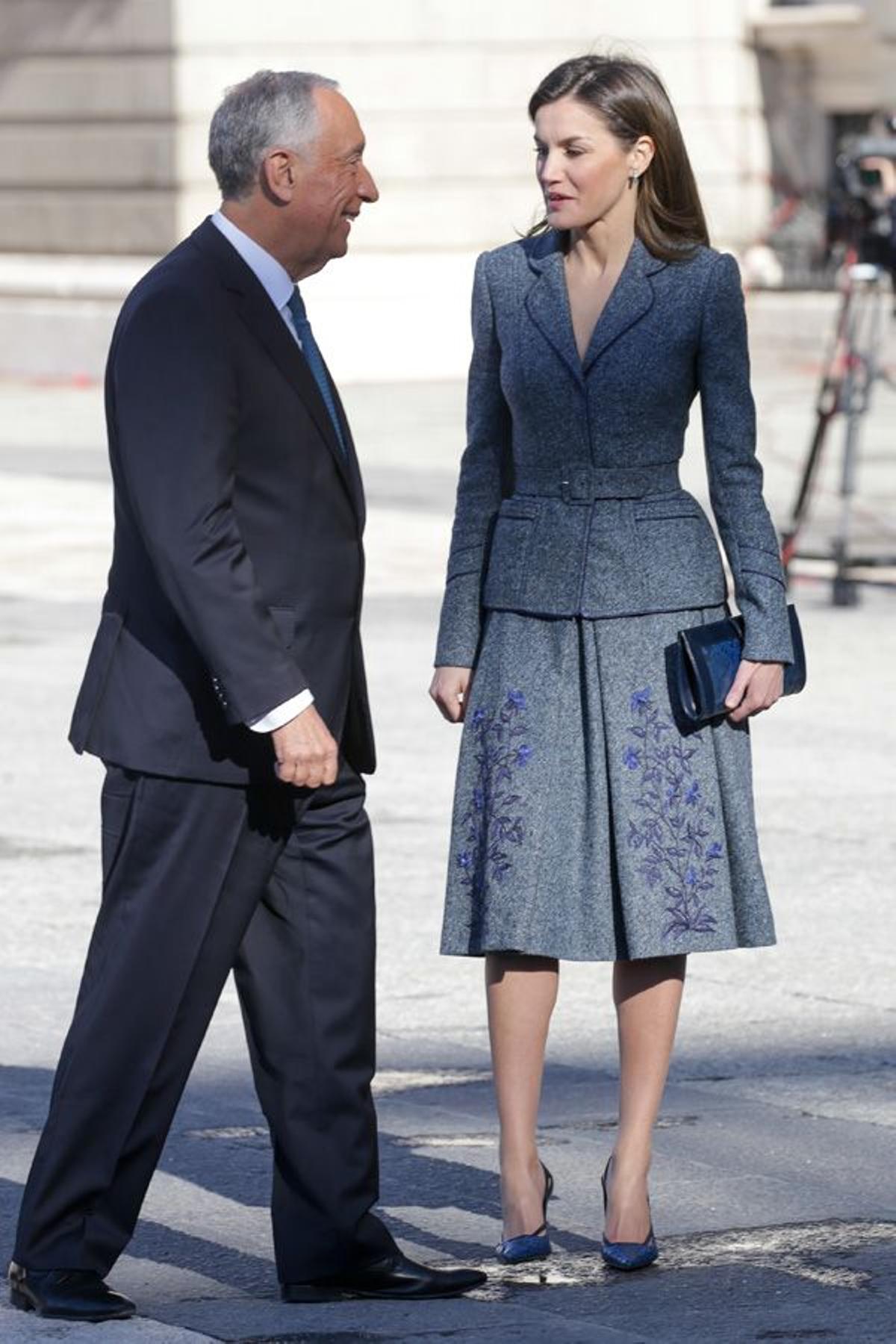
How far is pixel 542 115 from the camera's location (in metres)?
4.84

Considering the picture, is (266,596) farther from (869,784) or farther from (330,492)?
(869,784)

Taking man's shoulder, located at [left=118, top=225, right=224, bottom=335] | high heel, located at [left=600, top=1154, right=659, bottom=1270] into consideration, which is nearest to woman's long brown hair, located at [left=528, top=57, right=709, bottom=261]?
man's shoulder, located at [left=118, top=225, right=224, bottom=335]

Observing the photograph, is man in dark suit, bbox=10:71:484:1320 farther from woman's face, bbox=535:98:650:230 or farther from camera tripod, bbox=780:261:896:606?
camera tripod, bbox=780:261:896:606

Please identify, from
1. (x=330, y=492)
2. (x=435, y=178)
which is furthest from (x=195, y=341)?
(x=435, y=178)

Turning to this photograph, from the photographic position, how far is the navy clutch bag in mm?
4746

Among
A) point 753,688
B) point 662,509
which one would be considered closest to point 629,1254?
point 753,688

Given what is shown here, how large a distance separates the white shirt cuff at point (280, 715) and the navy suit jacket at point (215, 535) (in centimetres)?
1

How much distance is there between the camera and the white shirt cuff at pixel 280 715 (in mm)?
4328

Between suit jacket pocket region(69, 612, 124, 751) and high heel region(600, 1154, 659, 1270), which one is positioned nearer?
suit jacket pocket region(69, 612, 124, 751)

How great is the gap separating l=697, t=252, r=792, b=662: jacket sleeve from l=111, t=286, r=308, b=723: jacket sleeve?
0.83 m

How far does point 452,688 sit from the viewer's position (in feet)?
16.4

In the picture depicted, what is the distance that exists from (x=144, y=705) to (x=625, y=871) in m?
0.82

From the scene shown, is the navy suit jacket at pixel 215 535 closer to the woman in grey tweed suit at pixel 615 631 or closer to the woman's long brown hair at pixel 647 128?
the woman in grey tweed suit at pixel 615 631

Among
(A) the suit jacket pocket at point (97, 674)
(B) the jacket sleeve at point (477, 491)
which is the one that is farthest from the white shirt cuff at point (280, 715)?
(B) the jacket sleeve at point (477, 491)
